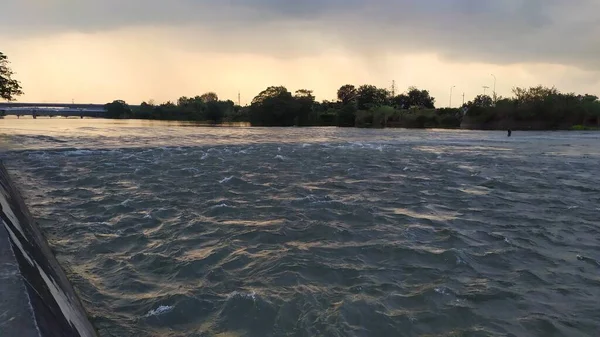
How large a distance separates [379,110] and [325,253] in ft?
416

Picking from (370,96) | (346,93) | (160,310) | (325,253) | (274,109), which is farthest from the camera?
(346,93)

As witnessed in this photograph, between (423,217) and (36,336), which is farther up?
(36,336)

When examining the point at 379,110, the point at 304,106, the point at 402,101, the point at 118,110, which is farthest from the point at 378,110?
the point at 118,110

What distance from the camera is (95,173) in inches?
800

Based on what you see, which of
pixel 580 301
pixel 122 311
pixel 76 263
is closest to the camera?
pixel 122 311

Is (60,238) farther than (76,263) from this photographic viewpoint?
Yes

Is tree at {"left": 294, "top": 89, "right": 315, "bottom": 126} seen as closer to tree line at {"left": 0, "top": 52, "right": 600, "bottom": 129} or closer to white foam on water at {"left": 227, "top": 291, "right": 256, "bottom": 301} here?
tree line at {"left": 0, "top": 52, "right": 600, "bottom": 129}

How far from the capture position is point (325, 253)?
895 cm

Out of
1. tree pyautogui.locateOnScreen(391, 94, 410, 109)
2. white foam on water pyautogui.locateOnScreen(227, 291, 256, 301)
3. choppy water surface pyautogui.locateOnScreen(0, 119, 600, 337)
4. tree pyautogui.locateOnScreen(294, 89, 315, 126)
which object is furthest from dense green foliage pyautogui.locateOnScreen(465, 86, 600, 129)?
white foam on water pyautogui.locateOnScreen(227, 291, 256, 301)

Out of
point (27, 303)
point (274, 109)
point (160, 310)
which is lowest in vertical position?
→ point (160, 310)

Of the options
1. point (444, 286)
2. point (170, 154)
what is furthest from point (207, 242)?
point (170, 154)

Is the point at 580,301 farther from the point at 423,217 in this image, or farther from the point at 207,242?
the point at 207,242

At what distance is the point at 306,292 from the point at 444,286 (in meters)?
2.54

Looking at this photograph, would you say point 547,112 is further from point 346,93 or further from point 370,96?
point 346,93
